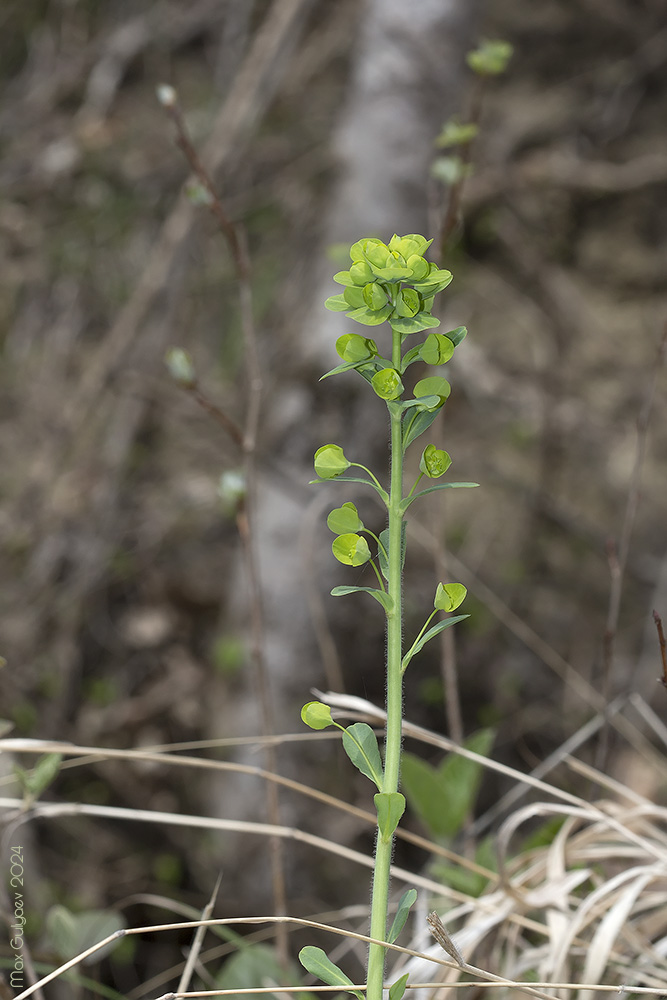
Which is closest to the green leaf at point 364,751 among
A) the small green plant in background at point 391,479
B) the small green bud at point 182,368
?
the small green plant in background at point 391,479

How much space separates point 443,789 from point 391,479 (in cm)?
70

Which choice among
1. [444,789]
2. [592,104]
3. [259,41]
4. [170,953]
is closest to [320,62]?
[259,41]

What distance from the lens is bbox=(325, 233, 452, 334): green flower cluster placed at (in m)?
0.44

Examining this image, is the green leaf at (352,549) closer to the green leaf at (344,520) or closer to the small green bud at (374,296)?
the green leaf at (344,520)

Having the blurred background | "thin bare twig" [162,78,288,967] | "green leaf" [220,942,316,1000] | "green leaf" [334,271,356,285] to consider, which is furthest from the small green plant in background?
the blurred background

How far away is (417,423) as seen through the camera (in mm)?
472

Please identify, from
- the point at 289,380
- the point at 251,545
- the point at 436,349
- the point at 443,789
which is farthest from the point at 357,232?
the point at 436,349

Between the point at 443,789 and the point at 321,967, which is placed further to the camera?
the point at 443,789

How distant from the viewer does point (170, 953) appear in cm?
170

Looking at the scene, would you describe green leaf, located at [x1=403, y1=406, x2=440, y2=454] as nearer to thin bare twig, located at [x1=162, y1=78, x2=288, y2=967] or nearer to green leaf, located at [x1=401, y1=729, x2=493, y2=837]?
thin bare twig, located at [x1=162, y1=78, x2=288, y2=967]

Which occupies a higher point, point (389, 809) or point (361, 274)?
point (361, 274)

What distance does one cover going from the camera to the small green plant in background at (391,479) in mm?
430

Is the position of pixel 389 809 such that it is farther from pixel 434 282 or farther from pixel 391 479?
pixel 434 282

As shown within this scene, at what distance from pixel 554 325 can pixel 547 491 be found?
21.1 inches
